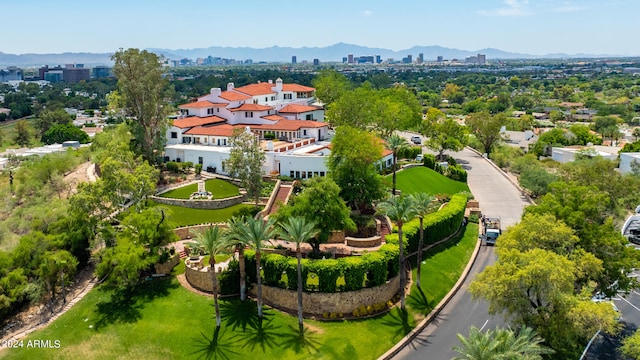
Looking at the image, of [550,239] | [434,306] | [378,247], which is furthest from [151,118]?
[550,239]

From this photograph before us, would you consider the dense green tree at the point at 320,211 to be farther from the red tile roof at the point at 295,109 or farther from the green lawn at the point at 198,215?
the red tile roof at the point at 295,109

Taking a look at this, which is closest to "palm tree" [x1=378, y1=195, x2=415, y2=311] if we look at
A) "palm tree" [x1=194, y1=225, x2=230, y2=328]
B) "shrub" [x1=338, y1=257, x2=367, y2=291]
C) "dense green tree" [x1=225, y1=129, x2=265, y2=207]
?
"shrub" [x1=338, y1=257, x2=367, y2=291]

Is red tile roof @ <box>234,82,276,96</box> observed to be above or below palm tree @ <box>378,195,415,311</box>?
above

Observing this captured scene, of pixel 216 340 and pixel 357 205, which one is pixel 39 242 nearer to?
pixel 216 340

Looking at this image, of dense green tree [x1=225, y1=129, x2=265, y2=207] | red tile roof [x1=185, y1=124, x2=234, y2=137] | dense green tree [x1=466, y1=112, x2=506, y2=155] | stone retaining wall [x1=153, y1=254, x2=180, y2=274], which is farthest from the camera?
dense green tree [x1=466, y1=112, x2=506, y2=155]

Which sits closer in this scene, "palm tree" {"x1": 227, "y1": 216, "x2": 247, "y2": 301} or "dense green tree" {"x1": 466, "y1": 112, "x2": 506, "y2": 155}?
"palm tree" {"x1": 227, "y1": 216, "x2": 247, "y2": 301}

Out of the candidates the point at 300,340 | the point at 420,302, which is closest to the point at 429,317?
the point at 420,302

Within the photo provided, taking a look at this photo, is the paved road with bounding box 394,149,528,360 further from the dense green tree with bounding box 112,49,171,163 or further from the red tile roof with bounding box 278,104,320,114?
the dense green tree with bounding box 112,49,171,163
